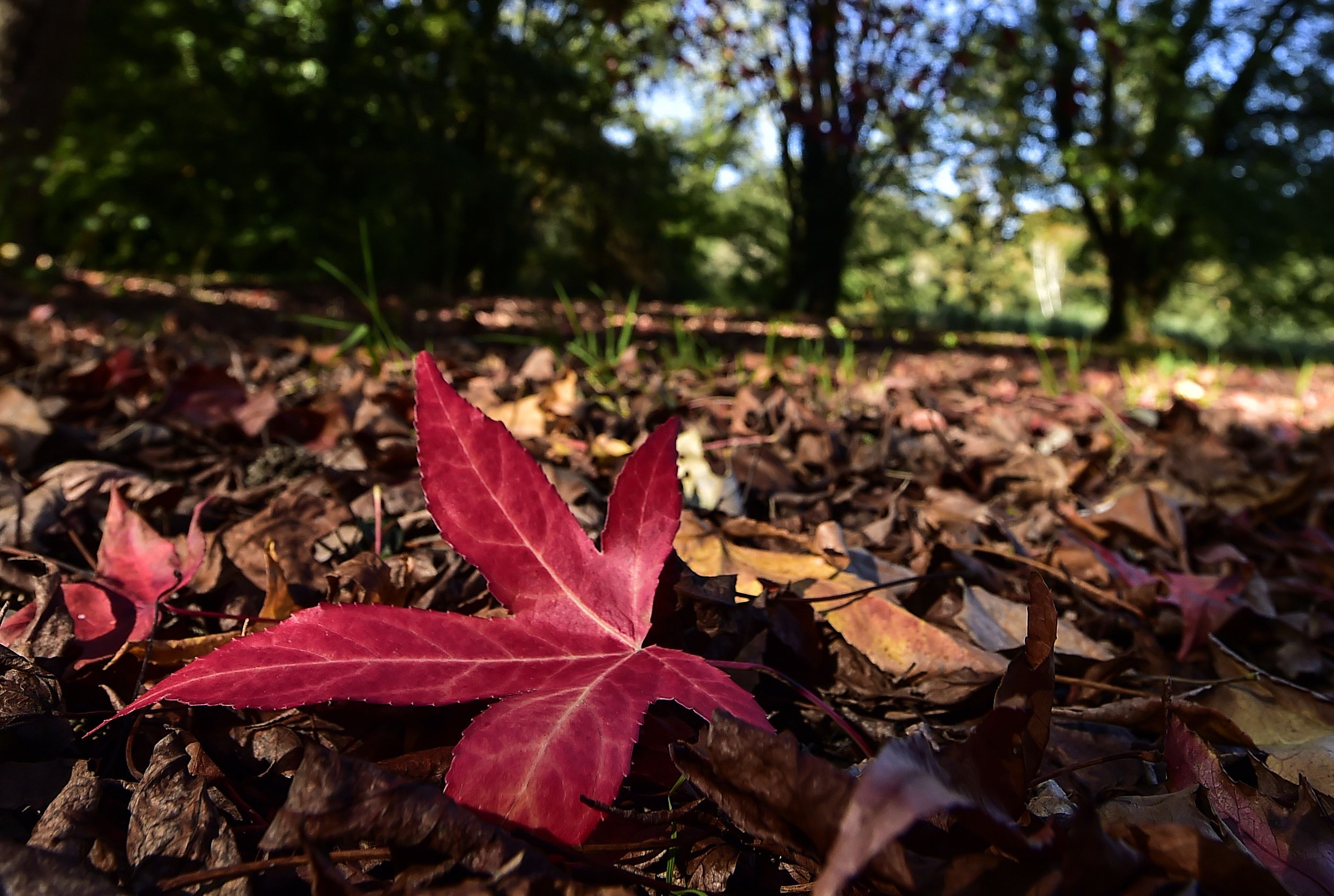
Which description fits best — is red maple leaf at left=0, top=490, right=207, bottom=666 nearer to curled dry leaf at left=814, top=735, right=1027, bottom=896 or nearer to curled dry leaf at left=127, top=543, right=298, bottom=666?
curled dry leaf at left=127, top=543, right=298, bottom=666

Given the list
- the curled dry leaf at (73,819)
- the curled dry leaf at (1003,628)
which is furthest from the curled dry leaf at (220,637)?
the curled dry leaf at (1003,628)

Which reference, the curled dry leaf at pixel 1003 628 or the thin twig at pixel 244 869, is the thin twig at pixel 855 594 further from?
the thin twig at pixel 244 869

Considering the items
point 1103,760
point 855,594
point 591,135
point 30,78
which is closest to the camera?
point 1103,760

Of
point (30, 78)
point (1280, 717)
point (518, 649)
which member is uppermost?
point (30, 78)

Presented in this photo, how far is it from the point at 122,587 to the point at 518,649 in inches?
17.4

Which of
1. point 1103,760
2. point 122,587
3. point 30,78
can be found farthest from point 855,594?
point 30,78

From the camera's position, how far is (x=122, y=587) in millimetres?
729

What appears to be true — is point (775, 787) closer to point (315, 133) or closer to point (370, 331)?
point (370, 331)

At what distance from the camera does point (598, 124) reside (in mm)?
10320

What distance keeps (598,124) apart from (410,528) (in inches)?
407

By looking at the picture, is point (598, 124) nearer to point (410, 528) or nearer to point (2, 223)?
point (2, 223)

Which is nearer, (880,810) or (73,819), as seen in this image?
(880,810)

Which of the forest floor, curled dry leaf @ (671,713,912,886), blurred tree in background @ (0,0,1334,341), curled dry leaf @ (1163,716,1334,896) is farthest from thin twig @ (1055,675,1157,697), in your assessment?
blurred tree in background @ (0,0,1334,341)

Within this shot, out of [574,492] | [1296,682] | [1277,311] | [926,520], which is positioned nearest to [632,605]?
[574,492]
